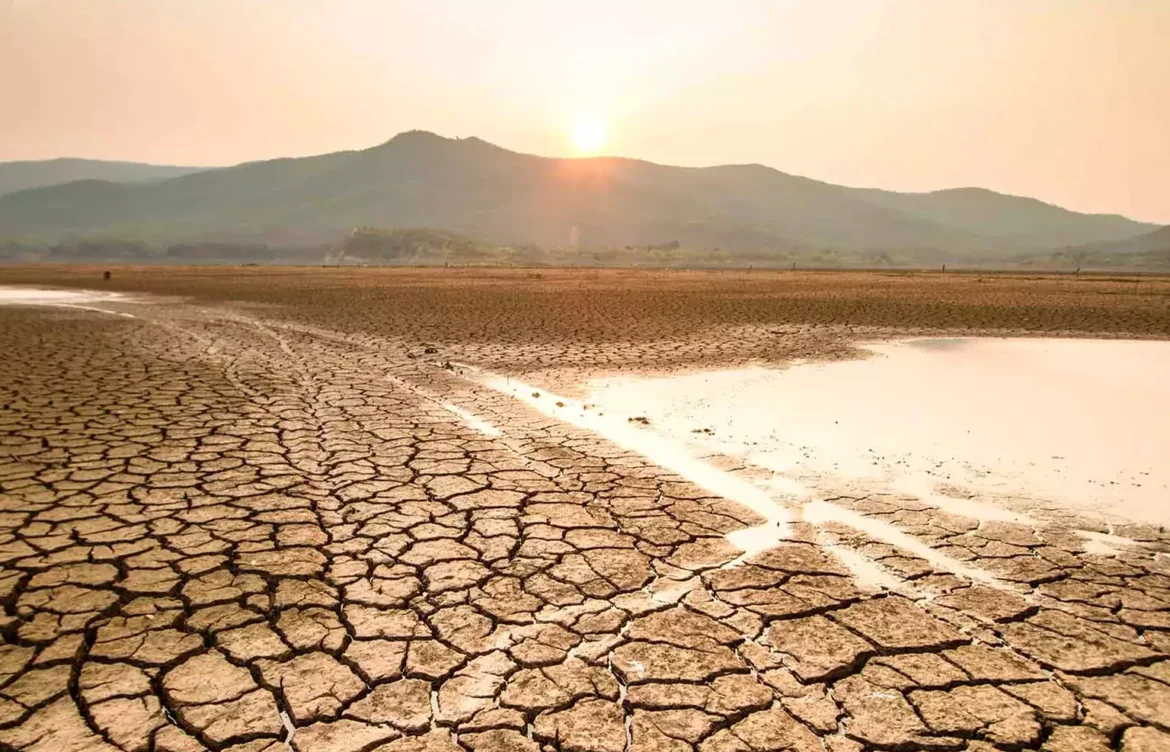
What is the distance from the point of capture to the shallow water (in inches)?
171

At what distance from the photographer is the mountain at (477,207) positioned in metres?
140

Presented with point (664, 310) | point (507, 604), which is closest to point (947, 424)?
point (507, 604)

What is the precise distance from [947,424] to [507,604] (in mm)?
4813

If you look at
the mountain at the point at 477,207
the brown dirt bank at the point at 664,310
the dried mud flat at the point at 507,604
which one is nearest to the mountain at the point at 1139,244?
the mountain at the point at 477,207

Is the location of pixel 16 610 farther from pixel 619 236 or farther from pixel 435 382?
pixel 619 236

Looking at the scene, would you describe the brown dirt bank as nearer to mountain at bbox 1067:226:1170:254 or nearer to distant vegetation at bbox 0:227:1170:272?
distant vegetation at bbox 0:227:1170:272

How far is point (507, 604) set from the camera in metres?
2.81

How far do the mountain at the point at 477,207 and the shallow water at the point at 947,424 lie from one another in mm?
123458

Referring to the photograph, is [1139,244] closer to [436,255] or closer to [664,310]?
[436,255]

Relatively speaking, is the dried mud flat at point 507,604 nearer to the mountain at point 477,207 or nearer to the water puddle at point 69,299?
the water puddle at point 69,299

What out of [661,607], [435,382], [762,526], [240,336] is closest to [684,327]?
[435,382]

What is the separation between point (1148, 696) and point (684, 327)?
11.4 meters

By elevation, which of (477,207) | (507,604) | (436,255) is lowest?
(507,604)

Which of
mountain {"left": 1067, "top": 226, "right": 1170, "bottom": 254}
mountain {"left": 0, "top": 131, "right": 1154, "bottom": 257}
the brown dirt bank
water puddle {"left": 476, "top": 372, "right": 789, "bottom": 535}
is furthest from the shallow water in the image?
mountain {"left": 1067, "top": 226, "right": 1170, "bottom": 254}
